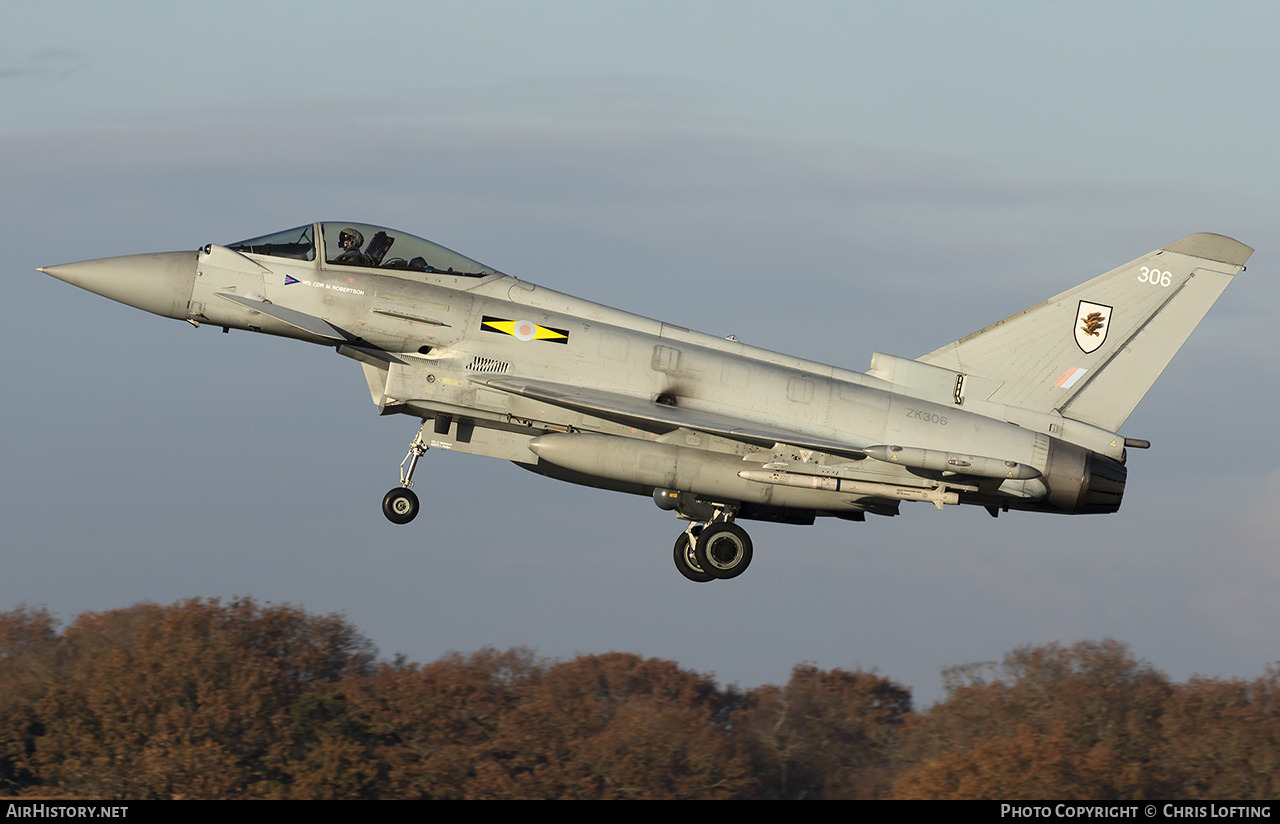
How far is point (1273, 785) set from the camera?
109 ft

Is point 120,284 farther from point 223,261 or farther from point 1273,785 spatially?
point 1273,785

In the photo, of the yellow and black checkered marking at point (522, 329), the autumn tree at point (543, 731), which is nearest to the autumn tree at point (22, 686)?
the autumn tree at point (543, 731)

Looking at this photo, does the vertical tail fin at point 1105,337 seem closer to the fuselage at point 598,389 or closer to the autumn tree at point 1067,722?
the fuselage at point 598,389

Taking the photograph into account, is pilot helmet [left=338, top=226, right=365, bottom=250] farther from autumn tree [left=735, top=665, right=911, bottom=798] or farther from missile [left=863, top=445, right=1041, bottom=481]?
autumn tree [left=735, top=665, right=911, bottom=798]

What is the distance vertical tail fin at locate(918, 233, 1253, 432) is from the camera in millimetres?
→ 20172

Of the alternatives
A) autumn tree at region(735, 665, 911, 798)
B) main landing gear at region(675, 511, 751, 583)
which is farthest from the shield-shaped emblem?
autumn tree at region(735, 665, 911, 798)

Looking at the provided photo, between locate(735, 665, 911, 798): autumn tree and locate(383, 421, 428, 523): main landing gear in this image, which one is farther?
locate(735, 665, 911, 798): autumn tree

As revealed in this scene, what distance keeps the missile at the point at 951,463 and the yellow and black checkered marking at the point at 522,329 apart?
4.71 meters

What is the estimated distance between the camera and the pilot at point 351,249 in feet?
60.8

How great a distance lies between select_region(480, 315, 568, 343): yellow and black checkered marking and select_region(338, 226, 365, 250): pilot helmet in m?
2.08

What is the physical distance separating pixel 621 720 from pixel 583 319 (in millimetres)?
19582

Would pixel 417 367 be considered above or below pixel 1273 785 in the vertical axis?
above
